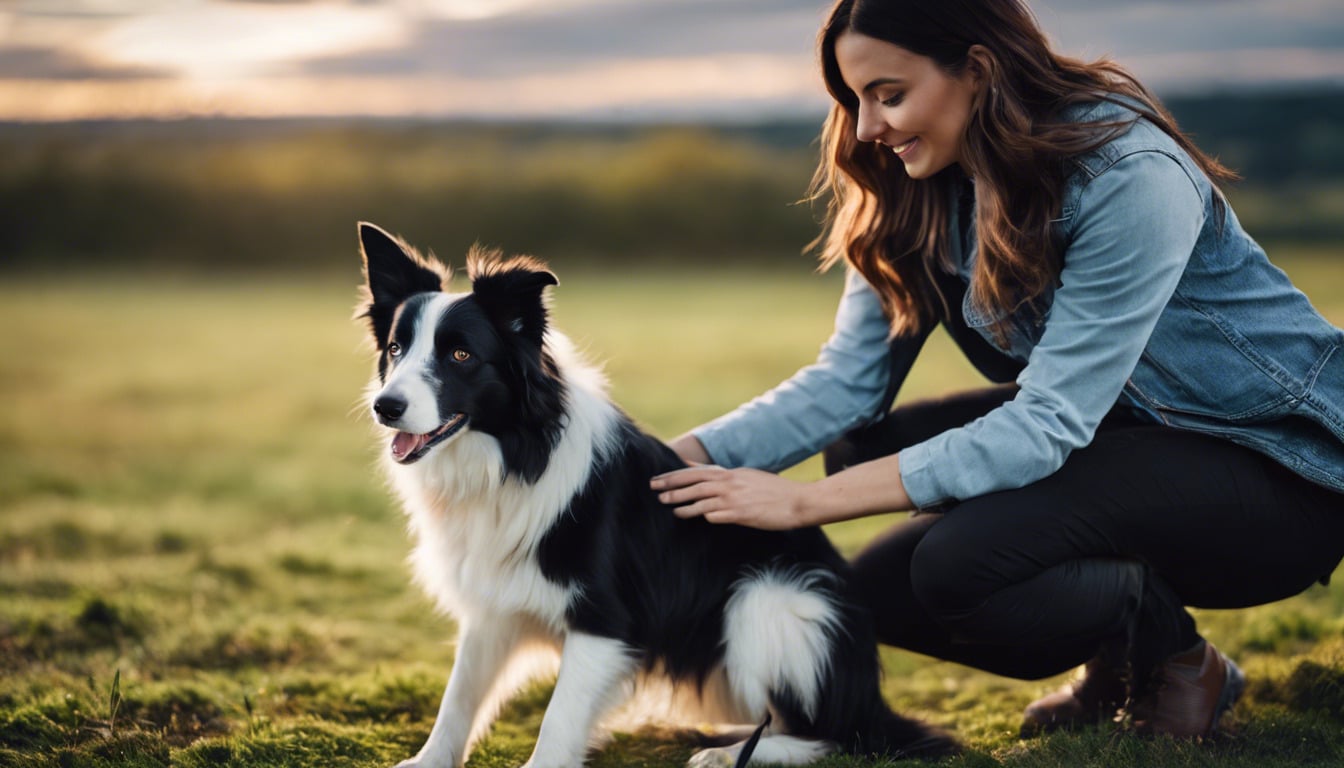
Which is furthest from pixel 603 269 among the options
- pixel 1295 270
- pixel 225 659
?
pixel 225 659

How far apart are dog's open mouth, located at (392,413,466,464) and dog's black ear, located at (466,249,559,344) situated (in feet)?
0.90

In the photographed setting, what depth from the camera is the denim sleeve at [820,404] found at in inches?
134

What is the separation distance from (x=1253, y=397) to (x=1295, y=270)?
16.9m

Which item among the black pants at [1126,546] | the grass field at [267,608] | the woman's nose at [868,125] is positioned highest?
the woman's nose at [868,125]

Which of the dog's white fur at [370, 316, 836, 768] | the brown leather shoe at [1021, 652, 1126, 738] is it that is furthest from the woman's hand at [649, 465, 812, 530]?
the brown leather shoe at [1021, 652, 1126, 738]

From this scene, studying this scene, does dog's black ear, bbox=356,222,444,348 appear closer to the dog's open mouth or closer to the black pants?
the dog's open mouth

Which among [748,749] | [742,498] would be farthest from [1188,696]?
[742,498]

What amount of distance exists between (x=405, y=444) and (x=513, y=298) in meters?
0.47

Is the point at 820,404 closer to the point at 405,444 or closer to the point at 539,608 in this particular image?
the point at 539,608

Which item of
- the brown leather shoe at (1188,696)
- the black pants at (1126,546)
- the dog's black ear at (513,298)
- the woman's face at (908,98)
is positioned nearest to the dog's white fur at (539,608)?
the dog's black ear at (513,298)

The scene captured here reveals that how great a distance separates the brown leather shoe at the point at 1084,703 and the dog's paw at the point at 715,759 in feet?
2.97

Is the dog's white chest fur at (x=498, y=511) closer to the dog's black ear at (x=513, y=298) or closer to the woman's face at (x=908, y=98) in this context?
the dog's black ear at (x=513, y=298)

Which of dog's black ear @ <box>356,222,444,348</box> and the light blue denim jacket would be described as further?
dog's black ear @ <box>356,222,444,348</box>

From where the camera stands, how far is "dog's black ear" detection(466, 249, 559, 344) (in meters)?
2.89
